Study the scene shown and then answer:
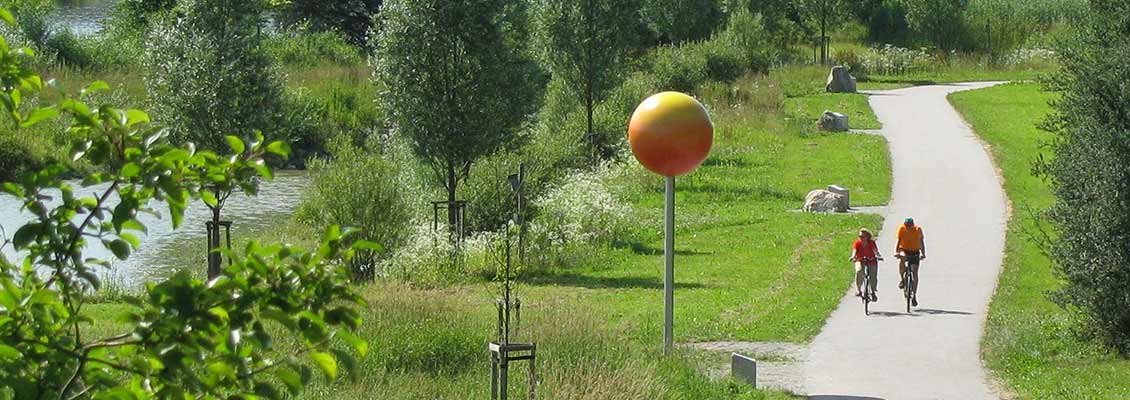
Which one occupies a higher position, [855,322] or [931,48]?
[931,48]

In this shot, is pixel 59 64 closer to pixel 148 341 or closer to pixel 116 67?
pixel 116 67

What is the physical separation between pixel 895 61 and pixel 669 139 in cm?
4724

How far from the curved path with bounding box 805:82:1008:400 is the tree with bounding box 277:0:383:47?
33.0m

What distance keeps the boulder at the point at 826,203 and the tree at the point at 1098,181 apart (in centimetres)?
1130

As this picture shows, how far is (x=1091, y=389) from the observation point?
52.2 feet

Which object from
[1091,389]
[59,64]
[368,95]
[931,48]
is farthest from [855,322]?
[931,48]

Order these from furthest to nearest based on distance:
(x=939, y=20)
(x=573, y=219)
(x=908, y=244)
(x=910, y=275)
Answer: (x=939, y=20) → (x=573, y=219) → (x=908, y=244) → (x=910, y=275)

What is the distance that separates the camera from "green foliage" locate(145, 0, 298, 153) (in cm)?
2341

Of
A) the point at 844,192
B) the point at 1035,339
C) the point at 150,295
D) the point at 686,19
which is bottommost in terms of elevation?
the point at 1035,339

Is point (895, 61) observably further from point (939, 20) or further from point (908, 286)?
point (908, 286)

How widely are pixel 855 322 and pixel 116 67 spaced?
3692cm

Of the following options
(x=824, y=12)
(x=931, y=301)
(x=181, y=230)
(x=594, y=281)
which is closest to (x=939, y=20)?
(x=824, y=12)

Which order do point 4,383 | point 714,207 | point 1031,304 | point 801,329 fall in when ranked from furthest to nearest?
point 714,207, point 1031,304, point 801,329, point 4,383

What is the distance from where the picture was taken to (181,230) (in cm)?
3067
